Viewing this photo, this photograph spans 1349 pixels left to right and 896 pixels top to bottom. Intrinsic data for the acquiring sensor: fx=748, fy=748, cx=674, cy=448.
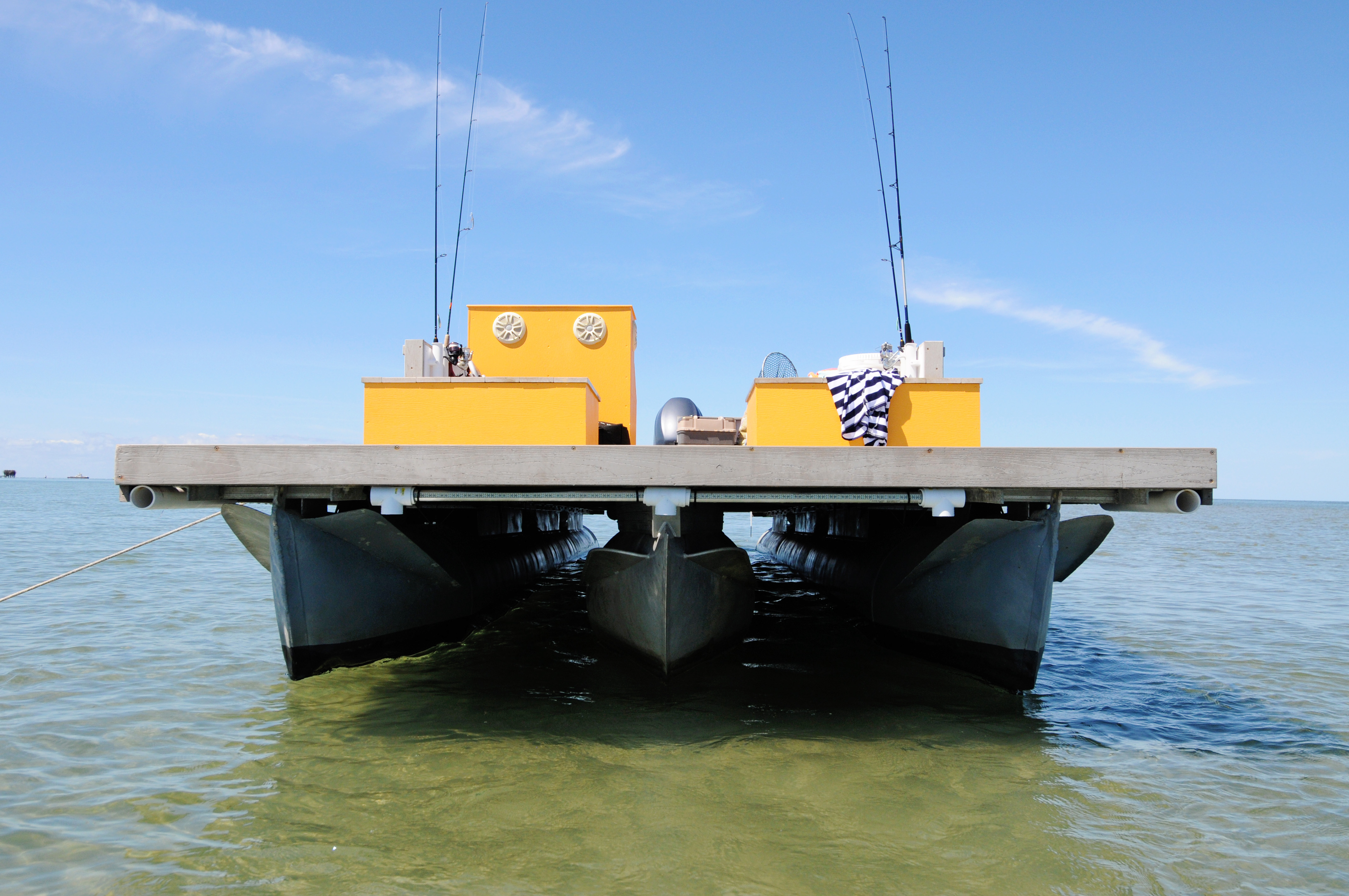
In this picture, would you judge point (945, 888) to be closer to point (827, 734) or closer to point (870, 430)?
point (827, 734)

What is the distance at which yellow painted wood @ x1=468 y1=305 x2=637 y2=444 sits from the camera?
9039 millimetres

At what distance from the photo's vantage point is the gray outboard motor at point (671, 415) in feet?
42.9

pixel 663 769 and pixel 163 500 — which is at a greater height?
pixel 163 500

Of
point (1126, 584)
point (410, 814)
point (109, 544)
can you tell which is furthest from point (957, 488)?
point (109, 544)

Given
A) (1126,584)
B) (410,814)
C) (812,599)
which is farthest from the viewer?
(1126,584)

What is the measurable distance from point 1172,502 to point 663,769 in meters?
4.02

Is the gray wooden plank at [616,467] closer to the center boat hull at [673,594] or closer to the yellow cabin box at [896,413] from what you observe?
the center boat hull at [673,594]

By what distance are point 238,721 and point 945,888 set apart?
207 inches

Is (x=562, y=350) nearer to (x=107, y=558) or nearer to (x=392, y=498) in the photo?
(x=392, y=498)

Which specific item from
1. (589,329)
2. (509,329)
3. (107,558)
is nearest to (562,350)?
(589,329)

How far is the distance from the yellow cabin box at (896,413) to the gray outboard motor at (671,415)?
623 centimetres

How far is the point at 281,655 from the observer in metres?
8.16

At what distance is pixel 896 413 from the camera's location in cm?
666

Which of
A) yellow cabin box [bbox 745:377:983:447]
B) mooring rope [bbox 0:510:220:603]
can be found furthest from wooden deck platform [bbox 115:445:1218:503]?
yellow cabin box [bbox 745:377:983:447]
